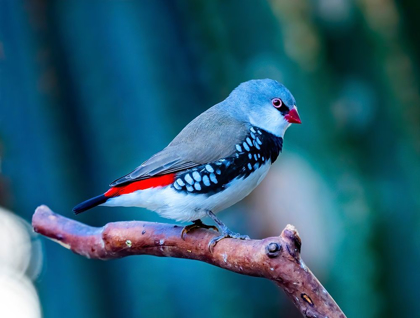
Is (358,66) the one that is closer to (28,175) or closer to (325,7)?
(325,7)

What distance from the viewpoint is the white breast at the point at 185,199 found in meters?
1.97

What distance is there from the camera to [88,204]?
1856 millimetres

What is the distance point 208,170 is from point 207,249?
1.00ft

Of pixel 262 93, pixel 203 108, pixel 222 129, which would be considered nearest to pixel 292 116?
pixel 262 93

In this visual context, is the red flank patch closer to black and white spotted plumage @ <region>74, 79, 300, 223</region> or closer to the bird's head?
black and white spotted plumage @ <region>74, 79, 300, 223</region>

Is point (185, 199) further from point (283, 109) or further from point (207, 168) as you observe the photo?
point (283, 109)

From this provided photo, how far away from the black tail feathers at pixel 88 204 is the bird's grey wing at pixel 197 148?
79 mm

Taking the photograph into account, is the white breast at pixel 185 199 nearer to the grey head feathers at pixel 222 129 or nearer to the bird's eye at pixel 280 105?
the grey head feathers at pixel 222 129

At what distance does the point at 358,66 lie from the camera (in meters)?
4.02

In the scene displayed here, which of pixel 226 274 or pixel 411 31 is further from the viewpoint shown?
pixel 411 31

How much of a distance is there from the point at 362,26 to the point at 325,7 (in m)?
0.33

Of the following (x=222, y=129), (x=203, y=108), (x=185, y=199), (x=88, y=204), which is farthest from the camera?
(x=203, y=108)

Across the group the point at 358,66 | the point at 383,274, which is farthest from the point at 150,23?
the point at 383,274

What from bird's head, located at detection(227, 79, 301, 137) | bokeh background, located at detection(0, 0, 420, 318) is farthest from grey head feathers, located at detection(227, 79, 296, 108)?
bokeh background, located at detection(0, 0, 420, 318)
